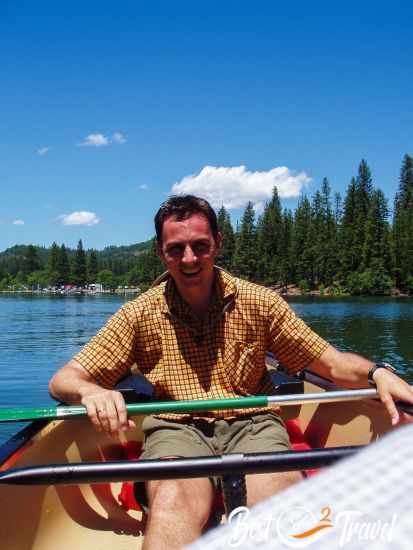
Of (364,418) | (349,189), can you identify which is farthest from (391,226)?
(364,418)

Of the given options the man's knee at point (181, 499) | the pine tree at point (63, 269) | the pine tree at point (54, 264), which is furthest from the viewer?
the pine tree at point (54, 264)

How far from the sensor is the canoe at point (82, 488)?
2479mm

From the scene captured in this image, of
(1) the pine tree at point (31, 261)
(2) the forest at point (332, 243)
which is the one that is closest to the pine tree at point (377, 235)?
(2) the forest at point (332, 243)

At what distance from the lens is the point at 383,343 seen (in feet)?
69.7

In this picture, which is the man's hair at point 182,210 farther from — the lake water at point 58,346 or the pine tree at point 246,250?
the pine tree at point 246,250

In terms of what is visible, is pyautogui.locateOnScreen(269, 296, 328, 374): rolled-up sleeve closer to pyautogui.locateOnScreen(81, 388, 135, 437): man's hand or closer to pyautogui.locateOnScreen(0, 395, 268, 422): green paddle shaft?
pyautogui.locateOnScreen(0, 395, 268, 422): green paddle shaft

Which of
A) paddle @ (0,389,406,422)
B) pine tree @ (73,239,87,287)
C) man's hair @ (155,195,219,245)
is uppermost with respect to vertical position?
pine tree @ (73,239,87,287)

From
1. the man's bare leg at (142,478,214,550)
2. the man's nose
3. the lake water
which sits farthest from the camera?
the lake water

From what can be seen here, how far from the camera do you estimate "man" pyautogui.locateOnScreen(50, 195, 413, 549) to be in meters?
2.80

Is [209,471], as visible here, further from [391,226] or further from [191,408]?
[391,226]

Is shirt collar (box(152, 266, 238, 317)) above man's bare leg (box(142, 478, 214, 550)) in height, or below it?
above

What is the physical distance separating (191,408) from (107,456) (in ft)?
3.88

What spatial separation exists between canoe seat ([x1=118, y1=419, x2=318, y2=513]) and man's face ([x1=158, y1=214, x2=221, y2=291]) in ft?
3.67

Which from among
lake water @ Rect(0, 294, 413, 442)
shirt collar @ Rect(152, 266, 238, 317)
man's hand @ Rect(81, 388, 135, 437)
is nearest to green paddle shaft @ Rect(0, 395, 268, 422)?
man's hand @ Rect(81, 388, 135, 437)
